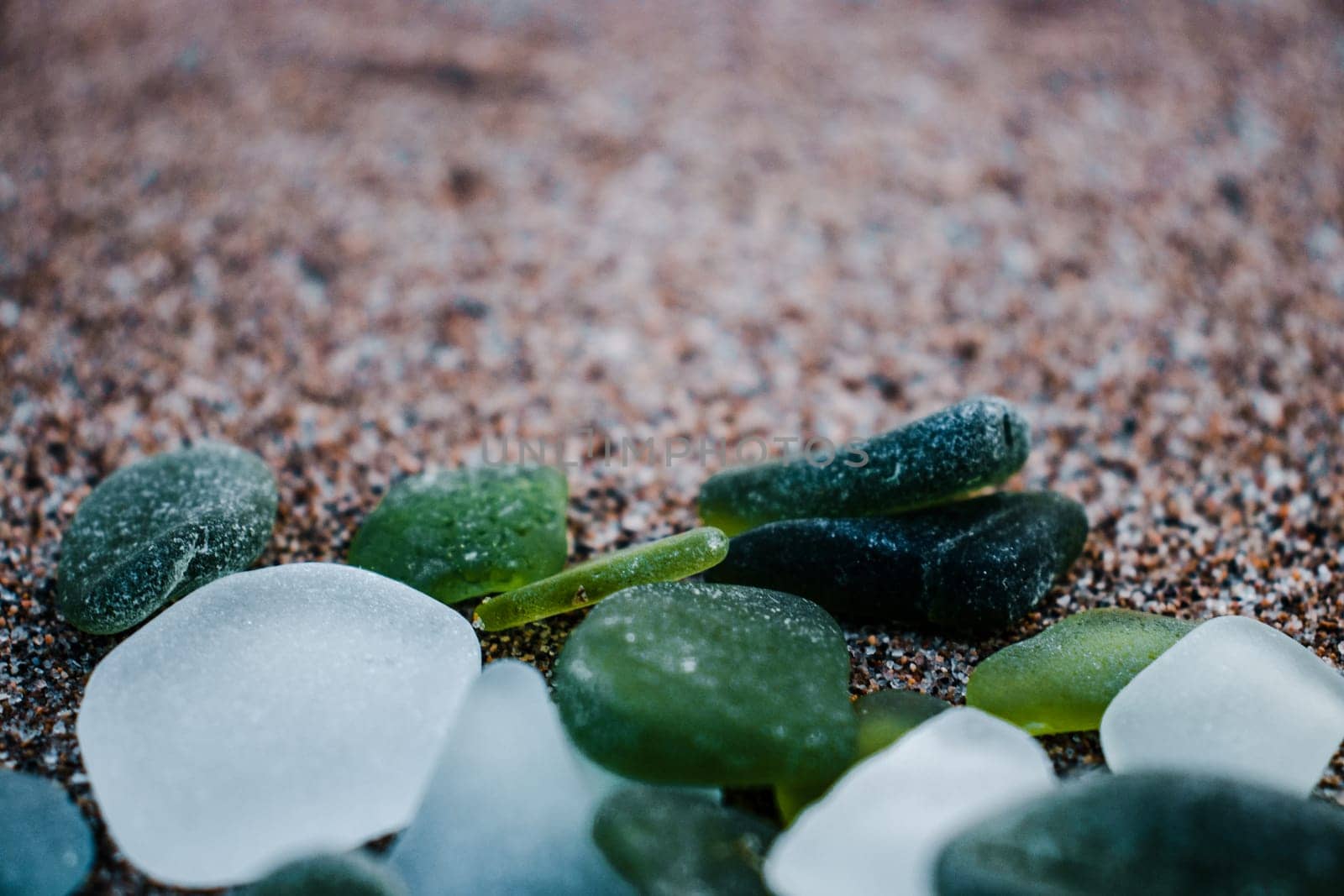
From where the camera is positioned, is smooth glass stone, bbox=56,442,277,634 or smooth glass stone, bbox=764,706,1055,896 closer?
smooth glass stone, bbox=764,706,1055,896

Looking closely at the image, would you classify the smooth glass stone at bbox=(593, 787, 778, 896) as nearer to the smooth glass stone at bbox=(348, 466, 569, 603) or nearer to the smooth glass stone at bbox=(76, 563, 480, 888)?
the smooth glass stone at bbox=(76, 563, 480, 888)

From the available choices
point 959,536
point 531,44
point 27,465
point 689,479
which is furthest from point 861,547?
point 531,44

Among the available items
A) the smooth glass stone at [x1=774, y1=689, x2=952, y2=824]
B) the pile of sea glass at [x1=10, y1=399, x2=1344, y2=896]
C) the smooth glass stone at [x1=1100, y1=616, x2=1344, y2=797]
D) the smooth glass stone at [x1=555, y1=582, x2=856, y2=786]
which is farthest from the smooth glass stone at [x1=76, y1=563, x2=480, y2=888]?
the smooth glass stone at [x1=1100, y1=616, x2=1344, y2=797]

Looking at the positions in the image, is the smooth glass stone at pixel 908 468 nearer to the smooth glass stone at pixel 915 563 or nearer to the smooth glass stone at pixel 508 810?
the smooth glass stone at pixel 915 563

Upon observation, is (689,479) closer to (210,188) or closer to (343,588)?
(343,588)

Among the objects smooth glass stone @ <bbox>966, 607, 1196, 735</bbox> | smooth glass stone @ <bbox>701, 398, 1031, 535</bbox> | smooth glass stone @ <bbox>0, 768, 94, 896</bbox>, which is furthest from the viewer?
smooth glass stone @ <bbox>701, 398, 1031, 535</bbox>

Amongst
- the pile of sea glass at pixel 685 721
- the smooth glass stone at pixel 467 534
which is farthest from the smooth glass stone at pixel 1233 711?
the smooth glass stone at pixel 467 534

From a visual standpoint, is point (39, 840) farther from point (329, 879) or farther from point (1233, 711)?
point (1233, 711)
